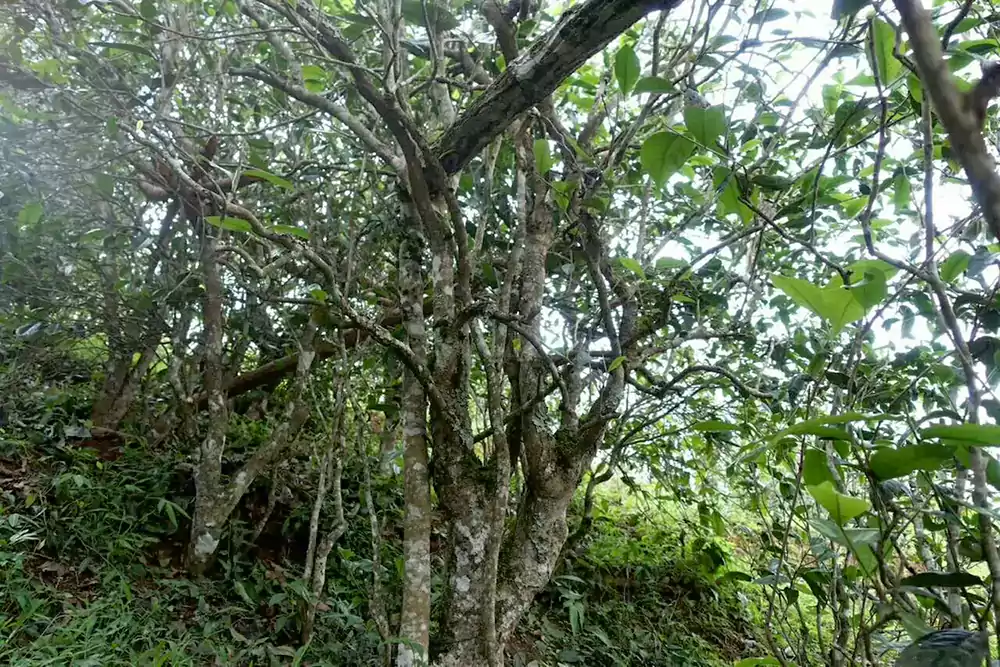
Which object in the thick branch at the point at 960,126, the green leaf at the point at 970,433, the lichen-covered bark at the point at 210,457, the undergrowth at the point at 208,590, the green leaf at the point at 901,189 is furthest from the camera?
the lichen-covered bark at the point at 210,457

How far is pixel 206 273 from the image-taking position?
2.54 metres

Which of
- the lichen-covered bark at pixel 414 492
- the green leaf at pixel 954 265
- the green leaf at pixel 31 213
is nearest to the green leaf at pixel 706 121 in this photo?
the green leaf at pixel 954 265

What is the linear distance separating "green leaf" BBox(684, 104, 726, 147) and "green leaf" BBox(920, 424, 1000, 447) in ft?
1.91

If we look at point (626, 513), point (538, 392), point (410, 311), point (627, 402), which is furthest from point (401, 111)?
point (626, 513)

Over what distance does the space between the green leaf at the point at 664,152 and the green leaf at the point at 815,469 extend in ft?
1.70

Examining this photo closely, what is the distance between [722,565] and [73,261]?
357 centimetres

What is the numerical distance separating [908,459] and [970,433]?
90 mm

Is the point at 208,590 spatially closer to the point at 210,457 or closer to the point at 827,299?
the point at 210,457

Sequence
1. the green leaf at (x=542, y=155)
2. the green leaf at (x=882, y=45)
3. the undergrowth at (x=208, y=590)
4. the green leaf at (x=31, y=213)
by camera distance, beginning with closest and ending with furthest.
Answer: the green leaf at (x=882, y=45), the green leaf at (x=542, y=155), the undergrowth at (x=208, y=590), the green leaf at (x=31, y=213)

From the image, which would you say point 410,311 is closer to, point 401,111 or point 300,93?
point 401,111

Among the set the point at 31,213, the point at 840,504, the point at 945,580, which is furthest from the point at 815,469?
the point at 31,213

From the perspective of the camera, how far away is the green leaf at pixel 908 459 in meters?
0.60

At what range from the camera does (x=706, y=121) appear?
3.22ft

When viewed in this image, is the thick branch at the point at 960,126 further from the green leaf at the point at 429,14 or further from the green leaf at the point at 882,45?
the green leaf at the point at 429,14
